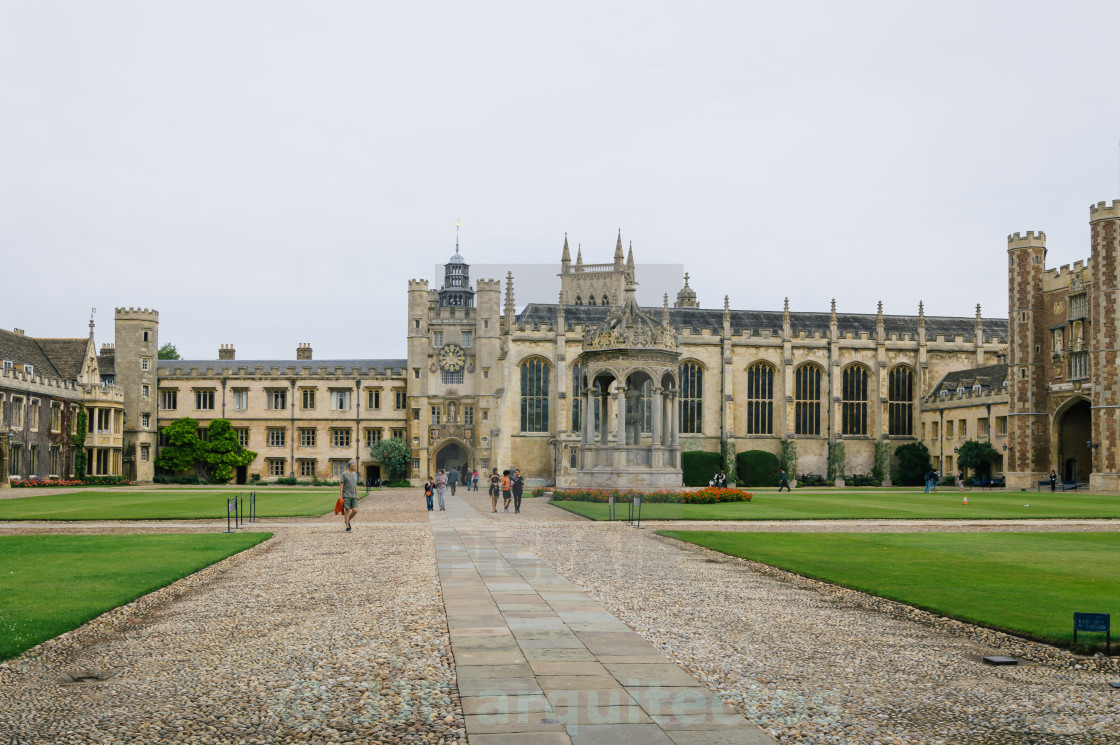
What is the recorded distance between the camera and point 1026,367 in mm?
57562

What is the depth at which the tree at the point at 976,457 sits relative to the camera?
2339 inches

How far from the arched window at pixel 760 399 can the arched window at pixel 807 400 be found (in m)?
1.69

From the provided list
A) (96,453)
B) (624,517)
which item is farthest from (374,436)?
(624,517)

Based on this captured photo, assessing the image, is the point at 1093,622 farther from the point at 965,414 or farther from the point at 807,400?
the point at 807,400

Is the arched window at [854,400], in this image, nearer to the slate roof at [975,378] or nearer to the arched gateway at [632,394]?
the slate roof at [975,378]

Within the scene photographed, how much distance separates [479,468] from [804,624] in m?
55.2

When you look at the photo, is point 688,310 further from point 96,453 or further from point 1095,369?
point 96,453

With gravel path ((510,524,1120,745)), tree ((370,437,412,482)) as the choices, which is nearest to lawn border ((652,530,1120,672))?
gravel path ((510,524,1120,745))

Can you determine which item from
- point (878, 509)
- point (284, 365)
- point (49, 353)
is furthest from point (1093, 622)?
point (49, 353)

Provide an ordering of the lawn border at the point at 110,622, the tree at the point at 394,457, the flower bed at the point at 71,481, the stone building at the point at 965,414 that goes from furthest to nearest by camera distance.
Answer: the tree at the point at 394,457 → the stone building at the point at 965,414 → the flower bed at the point at 71,481 → the lawn border at the point at 110,622

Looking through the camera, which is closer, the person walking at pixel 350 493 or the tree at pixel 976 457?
the person walking at pixel 350 493

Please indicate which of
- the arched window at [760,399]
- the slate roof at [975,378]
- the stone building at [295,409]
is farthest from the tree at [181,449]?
the slate roof at [975,378]

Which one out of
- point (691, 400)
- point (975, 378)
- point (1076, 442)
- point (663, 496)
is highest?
point (975, 378)

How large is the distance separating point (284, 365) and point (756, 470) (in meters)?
34.2
